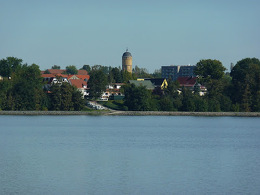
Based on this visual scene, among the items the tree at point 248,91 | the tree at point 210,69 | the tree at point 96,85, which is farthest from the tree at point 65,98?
the tree at point 210,69

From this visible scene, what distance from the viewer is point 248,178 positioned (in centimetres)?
3041

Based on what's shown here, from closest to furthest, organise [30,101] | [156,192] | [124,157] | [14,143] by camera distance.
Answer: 1. [156,192]
2. [124,157]
3. [14,143]
4. [30,101]

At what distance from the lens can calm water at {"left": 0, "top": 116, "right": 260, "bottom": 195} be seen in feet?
90.1

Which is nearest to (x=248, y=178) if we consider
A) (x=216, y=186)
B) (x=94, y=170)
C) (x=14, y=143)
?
(x=216, y=186)

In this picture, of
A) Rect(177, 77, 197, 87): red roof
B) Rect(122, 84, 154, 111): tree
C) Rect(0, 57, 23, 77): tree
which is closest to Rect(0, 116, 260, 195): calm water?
Rect(122, 84, 154, 111): tree

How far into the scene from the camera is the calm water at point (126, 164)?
2745cm

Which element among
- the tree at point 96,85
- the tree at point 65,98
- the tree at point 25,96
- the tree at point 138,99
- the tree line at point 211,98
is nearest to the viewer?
the tree at point 25,96

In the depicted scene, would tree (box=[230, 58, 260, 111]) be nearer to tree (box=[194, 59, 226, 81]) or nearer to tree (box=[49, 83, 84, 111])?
tree (box=[194, 59, 226, 81])

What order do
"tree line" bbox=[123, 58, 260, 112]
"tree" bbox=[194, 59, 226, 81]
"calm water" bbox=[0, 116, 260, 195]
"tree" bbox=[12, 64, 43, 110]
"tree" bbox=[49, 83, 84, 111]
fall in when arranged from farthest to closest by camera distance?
"tree" bbox=[194, 59, 226, 81]
"tree line" bbox=[123, 58, 260, 112]
"tree" bbox=[49, 83, 84, 111]
"tree" bbox=[12, 64, 43, 110]
"calm water" bbox=[0, 116, 260, 195]

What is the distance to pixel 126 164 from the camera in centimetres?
3509

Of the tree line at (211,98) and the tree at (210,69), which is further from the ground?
the tree at (210,69)

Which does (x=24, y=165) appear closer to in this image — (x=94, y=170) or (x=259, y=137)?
(x=94, y=170)

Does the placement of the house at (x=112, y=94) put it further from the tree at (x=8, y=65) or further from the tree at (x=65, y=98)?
the tree at (x=8, y=65)

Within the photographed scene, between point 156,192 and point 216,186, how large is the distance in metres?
3.89
